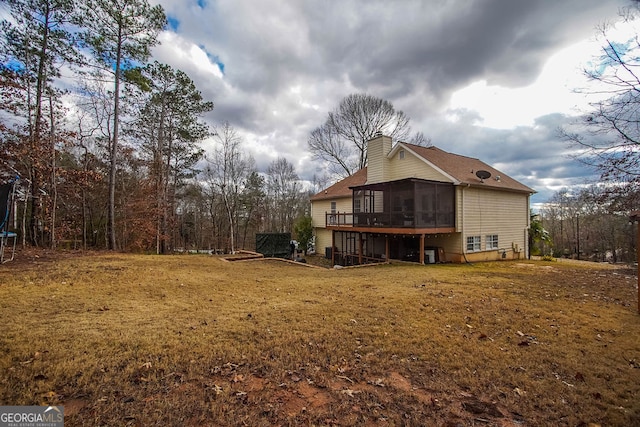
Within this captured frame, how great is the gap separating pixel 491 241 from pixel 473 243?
1674 mm

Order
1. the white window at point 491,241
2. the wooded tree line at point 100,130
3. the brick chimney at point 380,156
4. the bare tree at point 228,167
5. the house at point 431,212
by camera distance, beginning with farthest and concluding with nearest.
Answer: the bare tree at point 228,167, the brick chimney at point 380,156, the white window at point 491,241, the house at point 431,212, the wooded tree line at point 100,130

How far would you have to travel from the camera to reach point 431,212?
42.7 ft

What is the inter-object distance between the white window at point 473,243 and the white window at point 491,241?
73cm

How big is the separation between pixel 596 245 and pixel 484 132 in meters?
23.1

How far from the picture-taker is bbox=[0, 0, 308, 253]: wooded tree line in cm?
1105

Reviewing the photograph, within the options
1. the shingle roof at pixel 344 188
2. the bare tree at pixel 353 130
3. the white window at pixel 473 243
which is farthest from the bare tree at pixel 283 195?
the white window at pixel 473 243

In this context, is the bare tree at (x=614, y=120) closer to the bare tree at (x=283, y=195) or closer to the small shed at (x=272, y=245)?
the small shed at (x=272, y=245)

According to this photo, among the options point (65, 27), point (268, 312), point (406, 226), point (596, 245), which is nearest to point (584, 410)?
point (268, 312)

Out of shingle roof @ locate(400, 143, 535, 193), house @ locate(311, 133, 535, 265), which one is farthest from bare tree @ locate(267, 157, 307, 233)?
shingle roof @ locate(400, 143, 535, 193)

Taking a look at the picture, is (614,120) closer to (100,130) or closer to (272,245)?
(272,245)

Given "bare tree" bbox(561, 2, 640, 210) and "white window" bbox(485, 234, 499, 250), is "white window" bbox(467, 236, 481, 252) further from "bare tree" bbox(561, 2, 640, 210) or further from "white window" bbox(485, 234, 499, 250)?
"bare tree" bbox(561, 2, 640, 210)

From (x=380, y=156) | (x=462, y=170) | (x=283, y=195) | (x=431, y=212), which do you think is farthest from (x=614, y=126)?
(x=283, y=195)

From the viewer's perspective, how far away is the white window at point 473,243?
46.4 ft

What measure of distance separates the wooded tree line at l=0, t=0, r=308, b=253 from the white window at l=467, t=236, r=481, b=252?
17.1m
